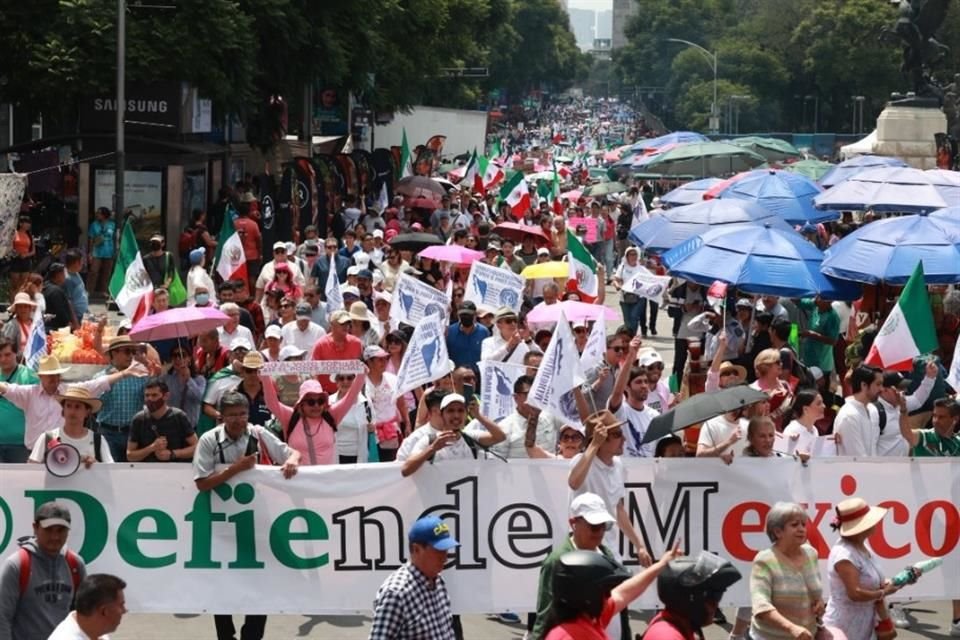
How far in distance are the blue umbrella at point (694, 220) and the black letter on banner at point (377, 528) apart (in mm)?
11820

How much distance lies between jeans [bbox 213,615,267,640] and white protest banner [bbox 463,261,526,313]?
6727mm

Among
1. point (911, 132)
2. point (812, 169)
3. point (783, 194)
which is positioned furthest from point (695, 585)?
point (911, 132)

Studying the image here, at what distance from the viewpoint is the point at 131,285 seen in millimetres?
16312

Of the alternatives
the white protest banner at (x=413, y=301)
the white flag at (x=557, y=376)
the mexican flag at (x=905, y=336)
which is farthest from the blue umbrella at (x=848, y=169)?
the white flag at (x=557, y=376)

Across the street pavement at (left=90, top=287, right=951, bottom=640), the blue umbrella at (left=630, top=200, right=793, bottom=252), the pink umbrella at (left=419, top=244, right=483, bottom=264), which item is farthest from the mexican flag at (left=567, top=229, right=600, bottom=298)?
the street pavement at (left=90, top=287, right=951, bottom=640)

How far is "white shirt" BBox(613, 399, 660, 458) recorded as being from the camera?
37.9 ft

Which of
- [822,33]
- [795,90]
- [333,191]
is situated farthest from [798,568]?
[795,90]

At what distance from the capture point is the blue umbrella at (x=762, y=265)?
1642 cm

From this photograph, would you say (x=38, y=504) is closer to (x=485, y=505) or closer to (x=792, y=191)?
(x=485, y=505)

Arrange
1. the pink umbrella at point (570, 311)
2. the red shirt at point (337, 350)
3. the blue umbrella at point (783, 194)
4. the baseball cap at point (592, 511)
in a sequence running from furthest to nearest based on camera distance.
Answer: the blue umbrella at point (783, 194), the pink umbrella at point (570, 311), the red shirt at point (337, 350), the baseball cap at point (592, 511)

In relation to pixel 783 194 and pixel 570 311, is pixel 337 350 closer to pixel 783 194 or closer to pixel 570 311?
pixel 570 311

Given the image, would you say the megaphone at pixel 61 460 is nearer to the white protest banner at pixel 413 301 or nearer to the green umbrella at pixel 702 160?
the white protest banner at pixel 413 301

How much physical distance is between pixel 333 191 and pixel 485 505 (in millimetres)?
27952

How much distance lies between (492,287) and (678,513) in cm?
667
